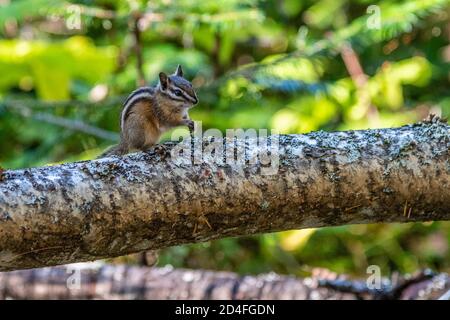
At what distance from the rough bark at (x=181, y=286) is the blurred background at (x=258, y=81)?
2.54ft

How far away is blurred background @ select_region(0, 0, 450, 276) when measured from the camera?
13.6 ft

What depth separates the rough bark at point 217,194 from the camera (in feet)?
6.86

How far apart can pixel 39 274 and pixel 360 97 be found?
2.80 meters

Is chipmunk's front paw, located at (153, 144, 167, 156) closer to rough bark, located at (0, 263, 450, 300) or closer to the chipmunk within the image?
the chipmunk

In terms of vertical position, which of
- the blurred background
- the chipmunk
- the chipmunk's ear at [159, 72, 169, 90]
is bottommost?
the chipmunk

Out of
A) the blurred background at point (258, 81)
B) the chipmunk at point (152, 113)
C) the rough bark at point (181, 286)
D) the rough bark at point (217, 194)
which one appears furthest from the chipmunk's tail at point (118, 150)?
the blurred background at point (258, 81)

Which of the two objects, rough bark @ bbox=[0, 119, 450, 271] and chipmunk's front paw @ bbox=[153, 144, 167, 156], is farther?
chipmunk's front paw @ bbox=[153, 144, 167, 156]

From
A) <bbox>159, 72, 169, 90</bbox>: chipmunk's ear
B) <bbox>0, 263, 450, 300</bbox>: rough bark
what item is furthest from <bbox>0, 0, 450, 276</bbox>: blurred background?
<bbox>159, 72, 169, 90</bbox>: chipmunk's ear

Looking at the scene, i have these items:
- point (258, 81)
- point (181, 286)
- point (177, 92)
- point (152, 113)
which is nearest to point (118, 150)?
point (152, 113)

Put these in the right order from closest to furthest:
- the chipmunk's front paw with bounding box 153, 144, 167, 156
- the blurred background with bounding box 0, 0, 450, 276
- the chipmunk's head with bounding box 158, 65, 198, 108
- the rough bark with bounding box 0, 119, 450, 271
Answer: the rough bark with bounding box 0, 119, 450, 271 < the chipmunk's front paw with bounding box 153, 144, 167, 156 < the chipmunk's head with bounding box 158, 65, 198, 108 < the blurred background with bounding box 0, 0, 450, 276

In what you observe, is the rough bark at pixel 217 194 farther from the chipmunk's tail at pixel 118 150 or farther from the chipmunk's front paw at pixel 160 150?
the chipmunk's tail at pixel 118 150

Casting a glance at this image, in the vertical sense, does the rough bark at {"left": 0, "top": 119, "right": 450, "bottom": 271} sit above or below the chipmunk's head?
below

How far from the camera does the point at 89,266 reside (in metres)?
3.71
